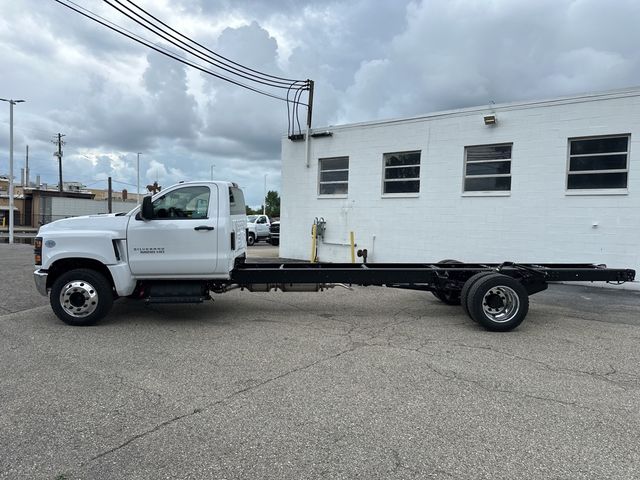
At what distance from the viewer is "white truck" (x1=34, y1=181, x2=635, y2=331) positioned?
6930 millimetres

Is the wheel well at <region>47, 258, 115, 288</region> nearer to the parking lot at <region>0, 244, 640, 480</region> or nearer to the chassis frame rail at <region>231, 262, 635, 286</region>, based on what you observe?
the parking lot at <region>0, 244, 640, 480</region>

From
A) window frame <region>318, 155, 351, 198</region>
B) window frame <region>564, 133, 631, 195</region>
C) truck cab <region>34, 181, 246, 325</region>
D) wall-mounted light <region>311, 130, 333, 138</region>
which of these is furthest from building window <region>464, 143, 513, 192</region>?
truck cab <region>34, 181, 246, 325</region>

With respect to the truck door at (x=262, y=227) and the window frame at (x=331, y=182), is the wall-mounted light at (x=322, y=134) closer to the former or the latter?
the window frame at (x=331, y=182)

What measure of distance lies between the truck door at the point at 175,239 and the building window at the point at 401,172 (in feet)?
27.2

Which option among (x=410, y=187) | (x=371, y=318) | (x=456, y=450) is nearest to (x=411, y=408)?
(x=456, y=450)

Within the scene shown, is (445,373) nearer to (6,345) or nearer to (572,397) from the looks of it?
(572,397)

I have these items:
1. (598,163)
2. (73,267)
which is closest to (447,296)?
(598,163)

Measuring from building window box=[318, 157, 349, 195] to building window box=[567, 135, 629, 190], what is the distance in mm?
6696

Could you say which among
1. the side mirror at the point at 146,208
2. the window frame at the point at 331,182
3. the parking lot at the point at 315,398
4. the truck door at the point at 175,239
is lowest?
the parking lot at the point at 315,398

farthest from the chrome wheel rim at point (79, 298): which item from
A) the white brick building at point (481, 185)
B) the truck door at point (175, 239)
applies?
the white brick building at point (481, 185)

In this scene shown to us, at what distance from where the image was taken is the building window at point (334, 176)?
15570mm

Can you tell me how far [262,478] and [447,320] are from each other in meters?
5.34

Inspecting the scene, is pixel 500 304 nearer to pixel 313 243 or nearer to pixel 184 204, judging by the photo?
pixel 184 204

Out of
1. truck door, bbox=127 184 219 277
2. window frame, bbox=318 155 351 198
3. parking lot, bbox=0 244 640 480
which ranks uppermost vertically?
window frame, bbox=318 155 351 198
